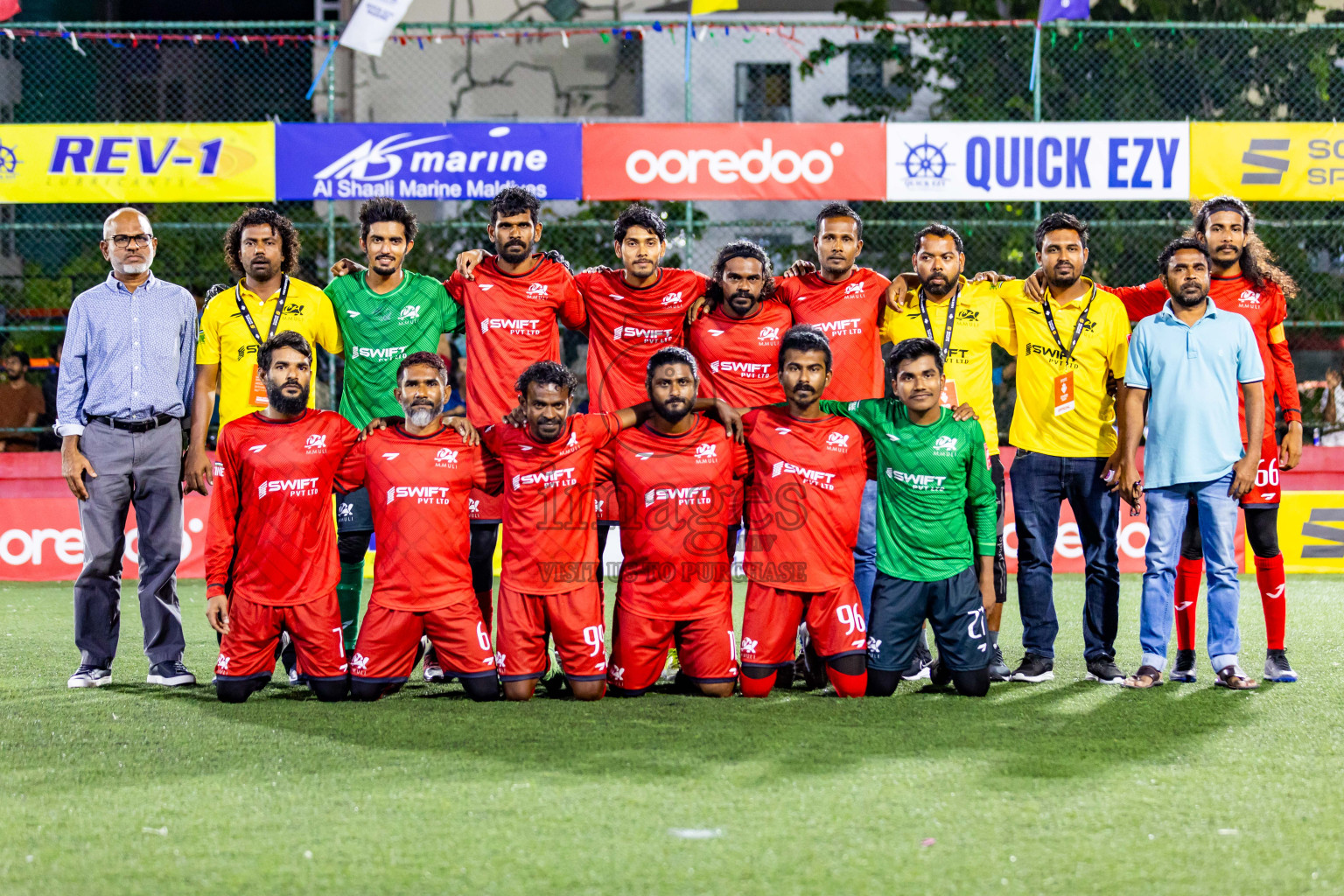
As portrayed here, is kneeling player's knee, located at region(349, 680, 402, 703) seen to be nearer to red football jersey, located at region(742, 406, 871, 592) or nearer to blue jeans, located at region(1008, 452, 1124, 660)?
red football jersey, located at region(742, 406, 871, 592)

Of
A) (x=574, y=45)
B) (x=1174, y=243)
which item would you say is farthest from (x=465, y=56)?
(x=1174, y=243)

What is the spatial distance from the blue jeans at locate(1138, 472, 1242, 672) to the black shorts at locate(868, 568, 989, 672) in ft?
2.60

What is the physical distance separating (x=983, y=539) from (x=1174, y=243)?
5.31ft

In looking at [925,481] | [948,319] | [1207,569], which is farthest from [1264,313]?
[925,481]

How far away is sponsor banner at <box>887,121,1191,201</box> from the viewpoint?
1119cm

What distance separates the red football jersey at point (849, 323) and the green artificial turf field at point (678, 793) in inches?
55.4

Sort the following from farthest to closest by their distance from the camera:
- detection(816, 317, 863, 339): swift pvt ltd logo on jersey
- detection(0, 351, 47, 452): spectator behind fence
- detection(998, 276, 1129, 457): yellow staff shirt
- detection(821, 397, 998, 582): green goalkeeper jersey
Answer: detection(0, 351, 47, 452): spectator behind fence, detection(816, 317, 863, 339): swift pvt ltd logo on jersey, detection(998, 276, 1129, 457): yellow staff shirt, detection(821, 397, 998, 582): green goalkeeper jersey

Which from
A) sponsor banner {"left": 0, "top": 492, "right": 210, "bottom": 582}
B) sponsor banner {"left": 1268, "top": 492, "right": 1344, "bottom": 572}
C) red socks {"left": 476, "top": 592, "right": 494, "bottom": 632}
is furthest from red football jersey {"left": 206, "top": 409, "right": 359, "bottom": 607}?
sponsor banner {"left": 1268, "top": 492, "right": 1344, "bottom": 572}

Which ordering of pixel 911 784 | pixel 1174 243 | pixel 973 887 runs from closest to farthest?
pixel 973 887 < pixel 911 784 < pixel 1174 243

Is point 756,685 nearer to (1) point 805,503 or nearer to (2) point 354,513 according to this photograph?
(1) point 805,503

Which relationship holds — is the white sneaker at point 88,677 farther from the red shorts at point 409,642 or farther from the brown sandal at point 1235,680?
the brown sandal at point 1235,680

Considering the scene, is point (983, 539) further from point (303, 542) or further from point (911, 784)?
point (303, 542)

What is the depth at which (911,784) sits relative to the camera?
394cm

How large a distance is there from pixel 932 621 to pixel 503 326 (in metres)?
2.32
